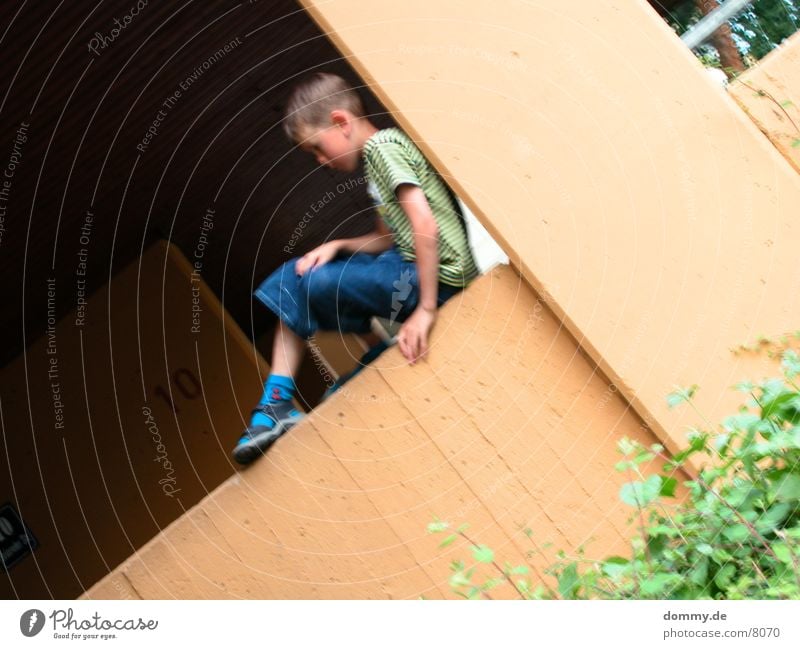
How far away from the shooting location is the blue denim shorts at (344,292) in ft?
10.9

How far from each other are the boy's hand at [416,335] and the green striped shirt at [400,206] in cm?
13

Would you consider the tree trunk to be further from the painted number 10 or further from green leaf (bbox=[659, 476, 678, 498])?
the painted number 10

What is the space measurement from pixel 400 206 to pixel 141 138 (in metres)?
2.83

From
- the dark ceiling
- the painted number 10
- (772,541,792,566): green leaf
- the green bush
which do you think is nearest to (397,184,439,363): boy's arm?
the green bush

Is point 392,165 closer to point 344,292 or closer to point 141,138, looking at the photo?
point 344,292

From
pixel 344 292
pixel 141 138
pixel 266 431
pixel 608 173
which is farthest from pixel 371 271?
pixel 141 138

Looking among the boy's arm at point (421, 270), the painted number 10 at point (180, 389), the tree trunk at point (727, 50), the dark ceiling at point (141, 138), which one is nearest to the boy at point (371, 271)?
the boy's arm at point (421, 270)

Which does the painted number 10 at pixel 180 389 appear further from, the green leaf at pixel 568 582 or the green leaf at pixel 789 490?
the green leaf at pixel 789 490

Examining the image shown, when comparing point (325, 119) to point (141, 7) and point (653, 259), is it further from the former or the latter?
point (141, 7)

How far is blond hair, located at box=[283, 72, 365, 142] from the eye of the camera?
11.4ft

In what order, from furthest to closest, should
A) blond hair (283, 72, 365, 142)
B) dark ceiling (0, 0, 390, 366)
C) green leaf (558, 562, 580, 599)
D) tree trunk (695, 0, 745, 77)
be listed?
dark ceiling (0, 0, 390, 366) < tree trunk (695, 0, 745, 77) < blond hair (283, 72, 365, 142) < green leaf (558, 562, 580, 599)

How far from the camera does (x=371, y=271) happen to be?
11.0 ft

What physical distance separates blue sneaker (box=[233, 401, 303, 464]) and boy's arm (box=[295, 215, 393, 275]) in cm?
41
